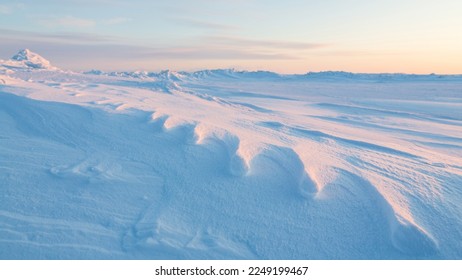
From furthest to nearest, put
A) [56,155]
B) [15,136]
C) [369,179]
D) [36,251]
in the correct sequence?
[15,136] < [56,155] < [369,179] < [36,251]

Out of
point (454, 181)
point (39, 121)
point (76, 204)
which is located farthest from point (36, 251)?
point (454, 181)

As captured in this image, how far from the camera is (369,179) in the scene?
318 cm

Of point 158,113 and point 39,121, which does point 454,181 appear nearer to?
point 158,113

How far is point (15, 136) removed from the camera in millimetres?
3904

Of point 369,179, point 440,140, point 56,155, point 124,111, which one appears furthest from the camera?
point 440,140

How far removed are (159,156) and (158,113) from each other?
60.4 inches

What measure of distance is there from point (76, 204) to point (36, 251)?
19.3 inches

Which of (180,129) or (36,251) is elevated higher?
(180,129)

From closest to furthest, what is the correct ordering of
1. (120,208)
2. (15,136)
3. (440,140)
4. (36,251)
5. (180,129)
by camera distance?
(36,251), (120,208), (15,136), (180,129), (440,140)
